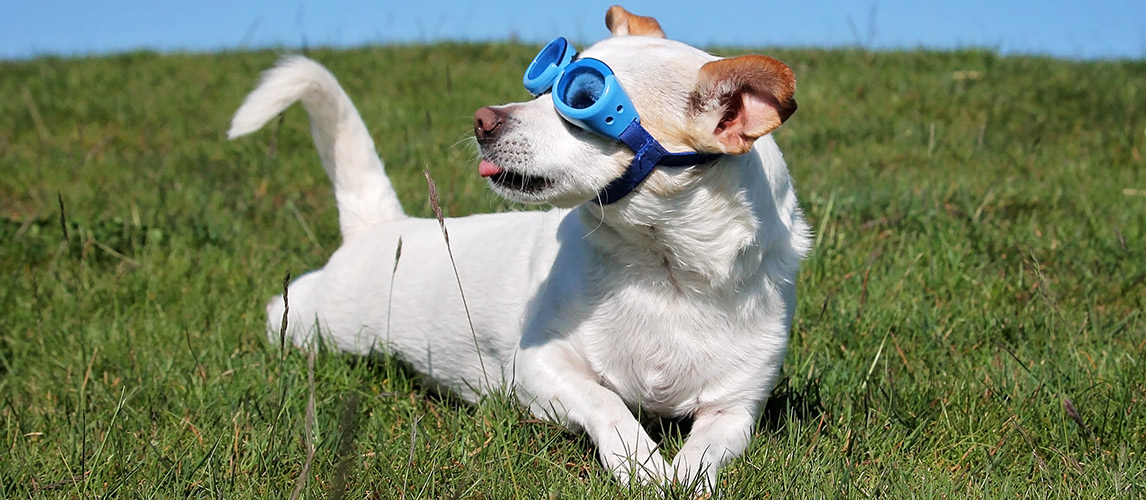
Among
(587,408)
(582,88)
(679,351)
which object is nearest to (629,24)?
(582,88)

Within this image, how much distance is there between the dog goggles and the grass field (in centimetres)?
37

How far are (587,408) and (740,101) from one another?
2.68ft

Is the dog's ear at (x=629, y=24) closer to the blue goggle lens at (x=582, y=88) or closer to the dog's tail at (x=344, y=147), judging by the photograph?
the blue goggle lens at (x=582, y=88)

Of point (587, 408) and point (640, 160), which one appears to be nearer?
point (640, 160)

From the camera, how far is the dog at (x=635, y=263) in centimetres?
229

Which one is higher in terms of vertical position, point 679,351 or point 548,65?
point 548,65

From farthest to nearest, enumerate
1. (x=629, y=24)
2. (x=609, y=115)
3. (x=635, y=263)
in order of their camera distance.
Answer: (x=629, y=24) < (x=635, y=263) < (x=609, y=115)

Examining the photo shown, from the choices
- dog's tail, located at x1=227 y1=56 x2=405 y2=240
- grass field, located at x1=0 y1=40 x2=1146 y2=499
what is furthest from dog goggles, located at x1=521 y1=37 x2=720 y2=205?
dog's tail, located at x1=227 y1=56 x2=405 y2=240

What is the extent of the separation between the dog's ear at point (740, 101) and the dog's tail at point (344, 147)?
173 cm

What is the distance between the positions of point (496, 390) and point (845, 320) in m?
1.32

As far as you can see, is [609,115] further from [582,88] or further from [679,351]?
[679,351]

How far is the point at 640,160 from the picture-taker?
2314 millimetres

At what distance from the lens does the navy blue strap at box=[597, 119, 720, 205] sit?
7.53 ft

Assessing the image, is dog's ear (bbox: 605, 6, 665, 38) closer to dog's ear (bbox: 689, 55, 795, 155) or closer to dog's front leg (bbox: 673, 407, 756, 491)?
dog's ear (bbox: 689, 55, 795, 155)
